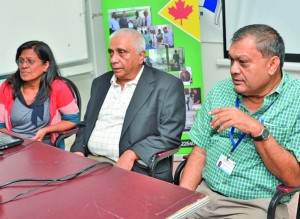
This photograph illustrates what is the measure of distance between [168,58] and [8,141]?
2.01 metres

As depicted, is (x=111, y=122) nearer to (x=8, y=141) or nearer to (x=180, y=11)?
(x=8, y=141)

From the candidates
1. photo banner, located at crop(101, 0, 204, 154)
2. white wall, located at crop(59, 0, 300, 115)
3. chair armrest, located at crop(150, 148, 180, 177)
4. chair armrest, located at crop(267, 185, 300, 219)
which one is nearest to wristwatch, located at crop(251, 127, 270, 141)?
chair armrest, located at crop(267, 185, 300, 219)

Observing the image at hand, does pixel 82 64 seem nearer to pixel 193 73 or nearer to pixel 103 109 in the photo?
pixel 193 73

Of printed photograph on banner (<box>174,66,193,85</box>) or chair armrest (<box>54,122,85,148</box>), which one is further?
printed photograph on banner (<box>174,66,193,85</box>)

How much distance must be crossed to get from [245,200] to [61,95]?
141 cm

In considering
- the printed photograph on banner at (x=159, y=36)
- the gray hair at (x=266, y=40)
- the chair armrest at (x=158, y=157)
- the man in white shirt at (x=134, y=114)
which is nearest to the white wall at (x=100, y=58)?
the printed photograph on banner at (x=159, y=36)

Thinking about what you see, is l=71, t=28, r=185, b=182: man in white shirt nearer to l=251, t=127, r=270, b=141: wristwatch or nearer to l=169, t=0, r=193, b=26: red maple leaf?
l=251, t=127, r=270, b=141: wristwatch

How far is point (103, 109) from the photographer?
2.32 meters

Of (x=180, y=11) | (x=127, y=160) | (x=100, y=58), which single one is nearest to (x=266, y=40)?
(x=127, y=160)

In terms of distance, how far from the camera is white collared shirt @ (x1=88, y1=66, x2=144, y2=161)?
221 centimetres

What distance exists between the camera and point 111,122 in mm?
2270

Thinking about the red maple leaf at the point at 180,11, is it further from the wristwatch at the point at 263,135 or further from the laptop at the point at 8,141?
the wristwatch at the point at 263,135

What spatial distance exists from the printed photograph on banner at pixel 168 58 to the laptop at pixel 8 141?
73.8 inches

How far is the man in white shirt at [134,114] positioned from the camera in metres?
2.11
